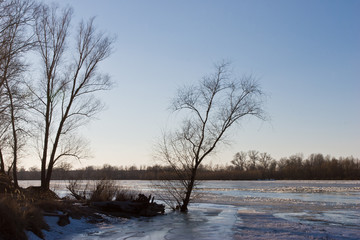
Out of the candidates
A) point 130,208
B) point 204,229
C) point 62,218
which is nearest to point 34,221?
point 62,218

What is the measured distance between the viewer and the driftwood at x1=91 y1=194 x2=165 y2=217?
19125mm

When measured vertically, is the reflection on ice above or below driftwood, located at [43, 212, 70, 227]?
below

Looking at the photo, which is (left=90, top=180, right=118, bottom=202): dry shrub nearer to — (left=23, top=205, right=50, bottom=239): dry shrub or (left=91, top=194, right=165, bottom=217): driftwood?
(left=91, top=194, right=165, bottom=217): driftwood

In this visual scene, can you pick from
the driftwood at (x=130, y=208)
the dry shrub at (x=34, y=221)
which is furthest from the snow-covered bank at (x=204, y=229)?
the driftwood at (x=130, y=208)

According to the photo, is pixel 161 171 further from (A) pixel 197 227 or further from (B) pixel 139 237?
(B) pixel 139 237

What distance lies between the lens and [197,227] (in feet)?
50.4

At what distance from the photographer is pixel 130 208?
1978 centimetres

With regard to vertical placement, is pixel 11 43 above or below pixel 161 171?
above

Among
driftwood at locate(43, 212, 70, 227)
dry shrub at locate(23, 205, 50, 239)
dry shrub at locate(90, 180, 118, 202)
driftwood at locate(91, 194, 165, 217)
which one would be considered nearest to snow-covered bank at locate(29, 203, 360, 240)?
driftwood at locate(43, 212, 70, 227)

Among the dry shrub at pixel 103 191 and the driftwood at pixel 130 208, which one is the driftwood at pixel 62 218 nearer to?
the driftwood at pixel 130 208

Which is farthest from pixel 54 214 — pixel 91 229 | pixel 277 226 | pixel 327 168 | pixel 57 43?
pixel 327 168

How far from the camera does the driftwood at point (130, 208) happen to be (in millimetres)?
19125

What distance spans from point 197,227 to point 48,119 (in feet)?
45.1

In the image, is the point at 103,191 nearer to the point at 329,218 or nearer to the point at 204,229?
the point at 204,229
